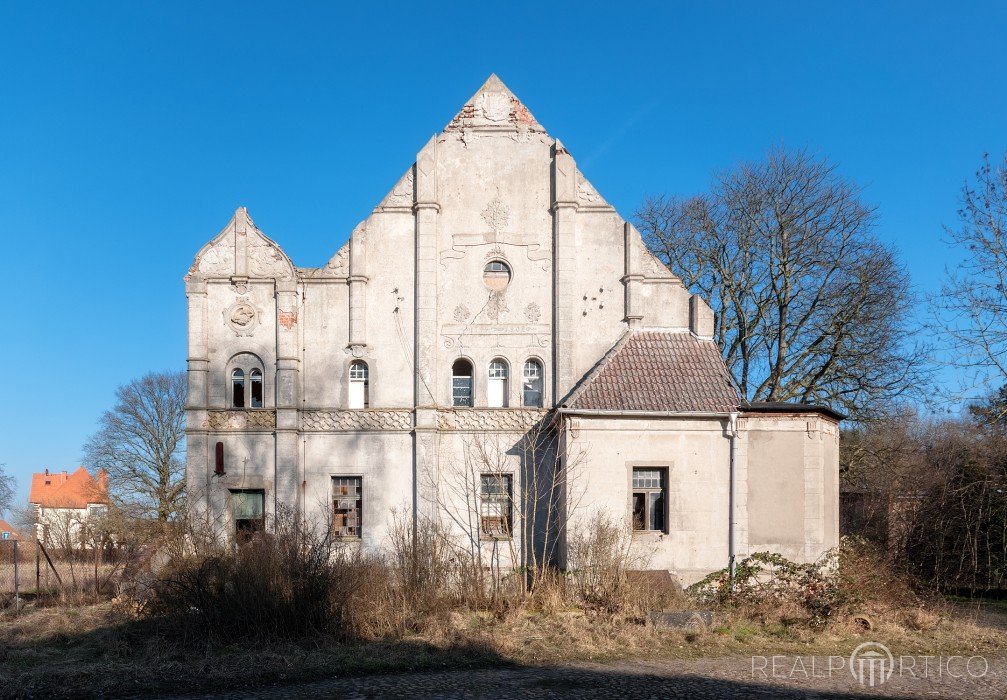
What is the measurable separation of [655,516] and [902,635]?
19.4 feet

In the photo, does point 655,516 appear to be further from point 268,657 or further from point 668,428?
point 268,657

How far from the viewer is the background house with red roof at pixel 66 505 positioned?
19.8m

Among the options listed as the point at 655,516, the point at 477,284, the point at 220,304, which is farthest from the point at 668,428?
the point at 220,304

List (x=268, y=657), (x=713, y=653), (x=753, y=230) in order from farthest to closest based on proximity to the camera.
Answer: (x=753, y=230), (x=713, y=653), (x=268, y=657)

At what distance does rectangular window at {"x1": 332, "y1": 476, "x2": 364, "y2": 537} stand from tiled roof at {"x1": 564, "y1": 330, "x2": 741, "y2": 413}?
20.6ft

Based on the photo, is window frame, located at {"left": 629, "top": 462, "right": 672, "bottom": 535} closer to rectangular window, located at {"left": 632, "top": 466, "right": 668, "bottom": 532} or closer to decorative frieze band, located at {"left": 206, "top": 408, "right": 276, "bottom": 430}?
rectangular window, located at {"left": 632, "top": 466, "right": 668, "bottom": 532}

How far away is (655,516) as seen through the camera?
1873cm

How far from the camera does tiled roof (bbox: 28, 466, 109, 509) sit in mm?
39906

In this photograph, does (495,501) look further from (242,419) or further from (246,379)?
(246,379)

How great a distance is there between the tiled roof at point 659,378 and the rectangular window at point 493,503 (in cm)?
323

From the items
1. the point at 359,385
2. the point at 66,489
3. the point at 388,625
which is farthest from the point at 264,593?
the point at 66,489

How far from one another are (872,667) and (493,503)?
34.8ft

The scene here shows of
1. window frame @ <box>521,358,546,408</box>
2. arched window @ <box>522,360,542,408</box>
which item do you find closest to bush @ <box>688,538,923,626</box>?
window frame @ <box>521,358,546,408</box>

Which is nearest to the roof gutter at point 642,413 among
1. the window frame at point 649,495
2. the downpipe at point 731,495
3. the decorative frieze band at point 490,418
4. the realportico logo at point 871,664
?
the downpipe at point 731,495
